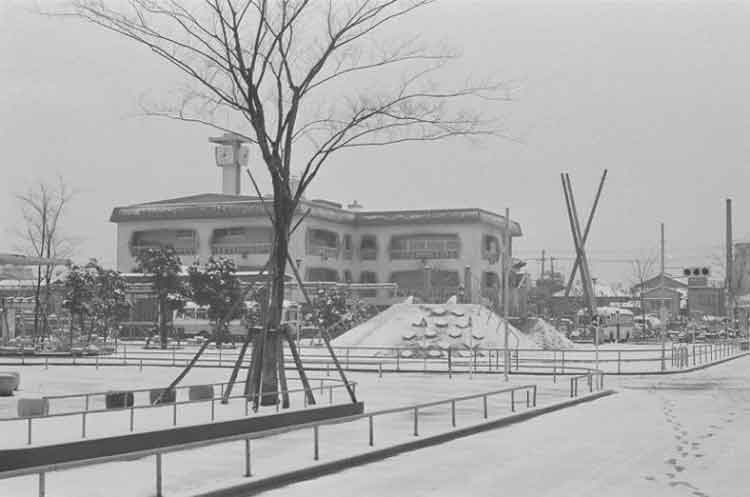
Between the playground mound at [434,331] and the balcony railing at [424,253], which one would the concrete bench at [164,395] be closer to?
the playground mound at [434,331]

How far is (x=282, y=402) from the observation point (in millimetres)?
20875

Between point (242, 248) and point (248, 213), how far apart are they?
3.66 m

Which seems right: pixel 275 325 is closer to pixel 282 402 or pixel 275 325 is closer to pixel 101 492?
pixel 282 402

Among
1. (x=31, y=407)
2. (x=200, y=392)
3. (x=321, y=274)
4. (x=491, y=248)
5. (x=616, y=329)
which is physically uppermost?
(x=491, y=248)

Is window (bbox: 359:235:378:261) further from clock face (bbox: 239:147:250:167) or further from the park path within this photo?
the park path

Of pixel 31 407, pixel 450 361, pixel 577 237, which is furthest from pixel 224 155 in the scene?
pixel 31 407

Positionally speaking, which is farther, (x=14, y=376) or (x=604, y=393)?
(x=604, y=393)

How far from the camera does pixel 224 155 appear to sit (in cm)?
12131

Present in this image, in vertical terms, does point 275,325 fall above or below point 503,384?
above

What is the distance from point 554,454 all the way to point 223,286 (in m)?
61.1

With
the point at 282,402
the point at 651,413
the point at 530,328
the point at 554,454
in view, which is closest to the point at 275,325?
the point at 282,402

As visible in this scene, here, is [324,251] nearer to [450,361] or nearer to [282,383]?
[450,361]

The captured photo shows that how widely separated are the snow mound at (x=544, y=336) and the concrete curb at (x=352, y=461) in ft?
149

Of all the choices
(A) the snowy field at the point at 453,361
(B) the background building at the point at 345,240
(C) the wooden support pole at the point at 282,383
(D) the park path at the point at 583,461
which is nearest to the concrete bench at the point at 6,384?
(C) the wooden support pole at the point at 282,383
